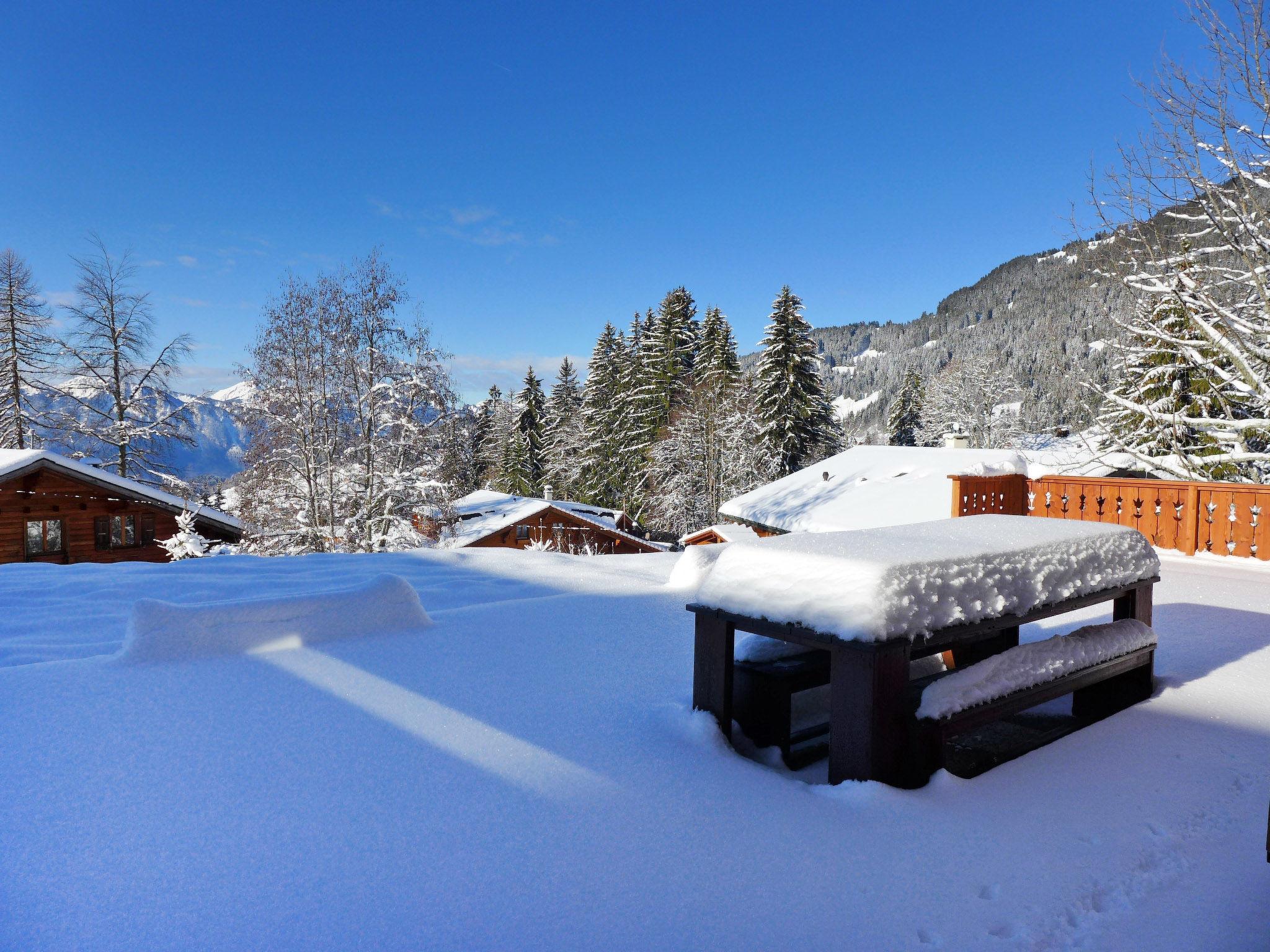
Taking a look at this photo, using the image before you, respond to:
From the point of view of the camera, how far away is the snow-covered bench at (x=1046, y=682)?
2.20 metres

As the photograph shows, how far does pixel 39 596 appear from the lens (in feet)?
16.2

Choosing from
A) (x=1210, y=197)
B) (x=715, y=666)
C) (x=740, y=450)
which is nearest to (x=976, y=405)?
(x=740, y=450)

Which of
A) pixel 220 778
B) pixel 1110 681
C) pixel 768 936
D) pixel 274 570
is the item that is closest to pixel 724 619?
pixel 768 936

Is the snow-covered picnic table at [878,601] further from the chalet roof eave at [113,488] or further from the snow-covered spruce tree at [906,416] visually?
the snow-covered spruce tree at [906,416]

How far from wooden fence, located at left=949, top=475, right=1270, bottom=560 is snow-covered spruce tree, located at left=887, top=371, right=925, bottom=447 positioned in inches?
1751

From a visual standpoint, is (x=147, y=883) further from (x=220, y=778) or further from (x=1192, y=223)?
(x=1192, y=223)

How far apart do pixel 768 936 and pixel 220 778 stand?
5.94 feet

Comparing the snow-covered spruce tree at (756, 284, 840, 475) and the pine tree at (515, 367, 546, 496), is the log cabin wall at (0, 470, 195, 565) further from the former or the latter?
the pine tree at (515, 367, 546, 496)

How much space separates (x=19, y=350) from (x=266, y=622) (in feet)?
81.6

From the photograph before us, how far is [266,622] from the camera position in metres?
3.66

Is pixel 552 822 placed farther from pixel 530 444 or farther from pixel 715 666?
pixel 530 444

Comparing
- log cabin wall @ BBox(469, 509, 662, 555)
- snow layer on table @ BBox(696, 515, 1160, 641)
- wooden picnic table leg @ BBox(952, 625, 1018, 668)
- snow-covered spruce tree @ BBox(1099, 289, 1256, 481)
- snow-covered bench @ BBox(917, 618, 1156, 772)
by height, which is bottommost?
log cabin wall @ BBox(469, 509, 662, 555)

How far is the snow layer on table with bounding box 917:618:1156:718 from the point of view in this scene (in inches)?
87.1

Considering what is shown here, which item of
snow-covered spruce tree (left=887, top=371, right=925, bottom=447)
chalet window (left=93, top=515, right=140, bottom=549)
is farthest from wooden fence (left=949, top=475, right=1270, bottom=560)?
snow-covered spruce tree (left=887, top=371, right=925, bottom=447)
